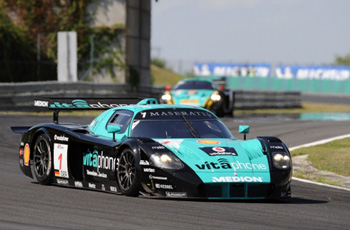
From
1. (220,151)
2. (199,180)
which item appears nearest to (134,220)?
(199,180)

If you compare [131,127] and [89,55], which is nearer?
[131,127]

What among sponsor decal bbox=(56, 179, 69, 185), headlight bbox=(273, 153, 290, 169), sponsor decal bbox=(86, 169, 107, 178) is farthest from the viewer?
sponsor decal bbox=(56, 179, 69, 185)

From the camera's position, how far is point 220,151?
32.2ft

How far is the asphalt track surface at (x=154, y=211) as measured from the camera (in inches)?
302

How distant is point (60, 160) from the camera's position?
36.8 ft

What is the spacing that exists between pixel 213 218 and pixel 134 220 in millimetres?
805

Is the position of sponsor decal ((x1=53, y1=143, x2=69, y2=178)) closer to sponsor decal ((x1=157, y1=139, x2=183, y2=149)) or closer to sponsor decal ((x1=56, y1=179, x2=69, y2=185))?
sponsor decal ((x1=56, y1=179, x2=69, y2=185))

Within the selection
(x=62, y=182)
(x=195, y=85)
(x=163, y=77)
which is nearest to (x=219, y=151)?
(x=62, y=182)

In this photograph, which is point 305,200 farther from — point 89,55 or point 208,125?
point 89,55

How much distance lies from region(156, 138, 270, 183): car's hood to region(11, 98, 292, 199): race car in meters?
0.01

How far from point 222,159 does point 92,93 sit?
2069cm

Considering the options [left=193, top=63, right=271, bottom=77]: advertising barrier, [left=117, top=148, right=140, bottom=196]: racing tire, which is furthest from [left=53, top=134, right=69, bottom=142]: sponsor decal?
[left=193, top=63, right=271, bottom=77]: advertising barrier

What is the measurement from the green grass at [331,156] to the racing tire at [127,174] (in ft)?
15.9

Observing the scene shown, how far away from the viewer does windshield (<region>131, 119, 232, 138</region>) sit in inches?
411
